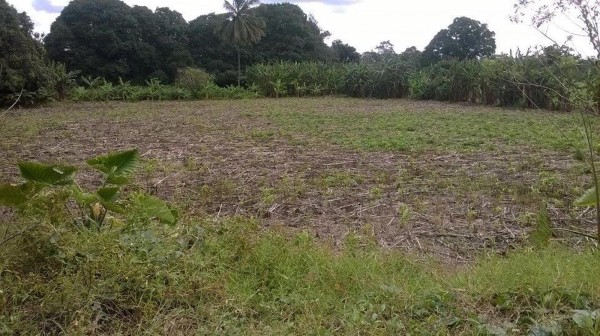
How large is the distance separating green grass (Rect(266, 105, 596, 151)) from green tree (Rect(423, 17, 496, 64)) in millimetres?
16765

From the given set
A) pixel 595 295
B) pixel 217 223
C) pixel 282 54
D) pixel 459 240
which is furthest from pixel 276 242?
pixel 282 54

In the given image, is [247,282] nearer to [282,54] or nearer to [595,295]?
[595,295]

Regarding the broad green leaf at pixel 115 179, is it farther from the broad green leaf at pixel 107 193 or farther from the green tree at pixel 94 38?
the green tree at pixel 94 38

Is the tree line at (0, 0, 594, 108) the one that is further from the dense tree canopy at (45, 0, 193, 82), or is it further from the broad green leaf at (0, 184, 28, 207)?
the broad green leaf at (0, 184, 28, 207)

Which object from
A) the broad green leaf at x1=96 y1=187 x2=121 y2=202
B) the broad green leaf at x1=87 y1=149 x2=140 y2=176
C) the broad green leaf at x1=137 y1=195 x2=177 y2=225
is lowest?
the broad green leaf at x1=137 y1=195 x2=177 y2=225

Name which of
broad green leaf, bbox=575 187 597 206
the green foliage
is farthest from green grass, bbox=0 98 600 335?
the green foliage

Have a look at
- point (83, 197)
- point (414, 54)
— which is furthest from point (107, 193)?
point (414, 54)

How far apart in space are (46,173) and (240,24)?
24.2 m

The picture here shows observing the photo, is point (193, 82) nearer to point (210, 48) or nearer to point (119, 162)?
point (210, 48)

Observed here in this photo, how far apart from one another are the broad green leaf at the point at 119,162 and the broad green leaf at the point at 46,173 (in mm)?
298

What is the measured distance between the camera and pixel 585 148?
606cm

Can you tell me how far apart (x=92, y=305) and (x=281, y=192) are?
264 centimetres

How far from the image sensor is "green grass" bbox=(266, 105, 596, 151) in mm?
6965

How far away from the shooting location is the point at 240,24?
83.3 feet
